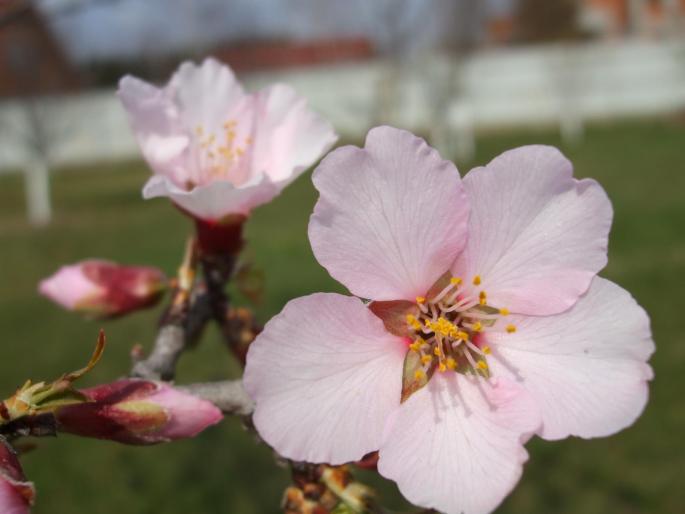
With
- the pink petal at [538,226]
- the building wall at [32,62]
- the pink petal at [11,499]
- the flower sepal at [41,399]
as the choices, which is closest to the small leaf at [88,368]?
the flower sepal at [41,399]

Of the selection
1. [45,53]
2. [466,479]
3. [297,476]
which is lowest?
[45,53]

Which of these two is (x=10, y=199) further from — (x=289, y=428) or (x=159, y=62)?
(x=289, y=428)

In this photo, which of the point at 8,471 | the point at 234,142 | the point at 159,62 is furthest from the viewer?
the point at 159,62

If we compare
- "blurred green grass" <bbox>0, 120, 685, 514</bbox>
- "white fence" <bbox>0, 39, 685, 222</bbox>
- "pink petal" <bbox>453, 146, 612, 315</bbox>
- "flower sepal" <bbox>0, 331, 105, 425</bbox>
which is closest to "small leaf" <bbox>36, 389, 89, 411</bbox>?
"flower sepal" <bbox>0, 331, 105, 425</bbox>

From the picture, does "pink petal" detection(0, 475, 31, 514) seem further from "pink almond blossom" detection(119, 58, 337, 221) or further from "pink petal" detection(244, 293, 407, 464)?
"pink almond blossom" detection(119, 58, 337, 221)

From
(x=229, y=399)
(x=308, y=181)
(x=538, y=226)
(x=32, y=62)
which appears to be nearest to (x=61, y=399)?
(x=229, y=399)

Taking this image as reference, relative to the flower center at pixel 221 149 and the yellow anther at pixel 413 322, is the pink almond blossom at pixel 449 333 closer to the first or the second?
the yellow anther at pixel 413 322

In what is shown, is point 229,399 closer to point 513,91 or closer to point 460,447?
point 460,447

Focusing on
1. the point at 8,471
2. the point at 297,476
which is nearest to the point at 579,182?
the point at 297,476
